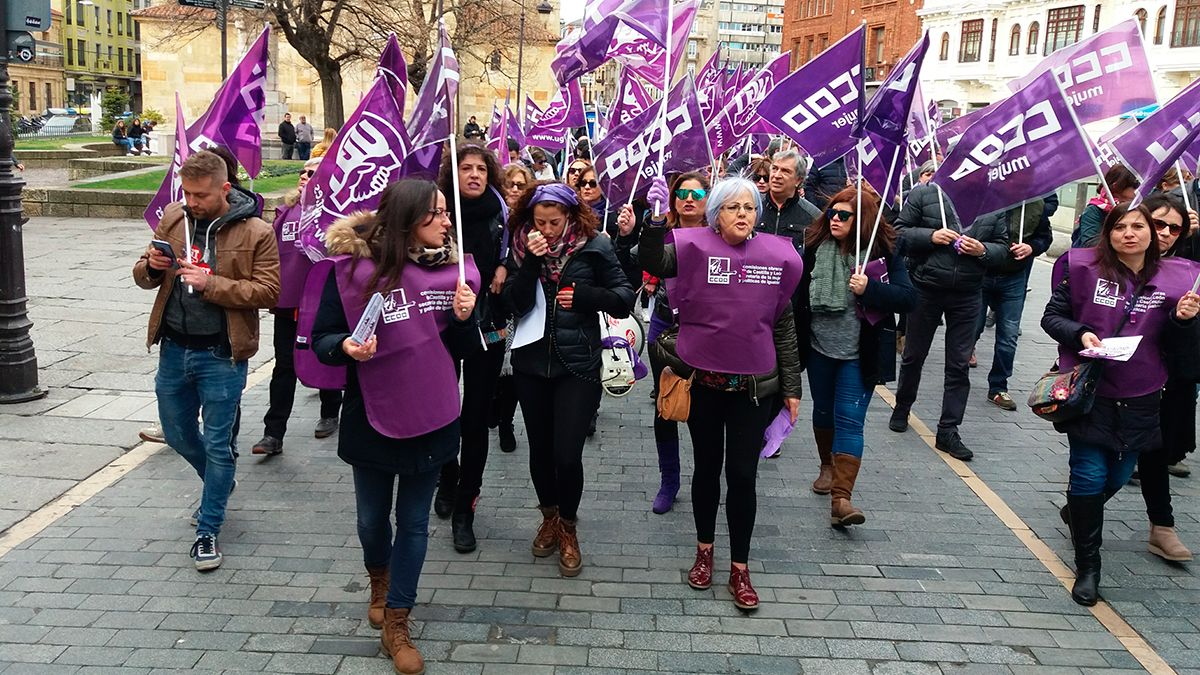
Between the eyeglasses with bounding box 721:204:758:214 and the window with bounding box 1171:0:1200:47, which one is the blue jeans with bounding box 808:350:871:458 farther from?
the window with bounding box 1171:0:1200:47

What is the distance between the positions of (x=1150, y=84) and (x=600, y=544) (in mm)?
4490

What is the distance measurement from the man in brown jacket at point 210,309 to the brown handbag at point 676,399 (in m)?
1.97

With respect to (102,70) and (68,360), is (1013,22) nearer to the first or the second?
(68,360)

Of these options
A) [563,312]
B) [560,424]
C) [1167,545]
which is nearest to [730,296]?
[563,312]

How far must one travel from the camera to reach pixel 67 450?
6.37 metres

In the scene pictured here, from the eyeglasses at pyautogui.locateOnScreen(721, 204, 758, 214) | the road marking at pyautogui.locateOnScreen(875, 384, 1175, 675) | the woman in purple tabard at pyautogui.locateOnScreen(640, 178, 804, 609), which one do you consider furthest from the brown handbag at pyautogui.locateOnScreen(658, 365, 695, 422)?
the road marking at pyautogui.locateOnScreen(875, 384, 1175, 675)

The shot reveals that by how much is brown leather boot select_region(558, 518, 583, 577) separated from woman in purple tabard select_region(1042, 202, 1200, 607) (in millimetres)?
2343

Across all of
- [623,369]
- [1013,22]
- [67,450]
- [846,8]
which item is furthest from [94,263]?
[846,8]

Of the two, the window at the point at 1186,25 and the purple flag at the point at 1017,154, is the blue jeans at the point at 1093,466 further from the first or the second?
the window at the point at 1186,25

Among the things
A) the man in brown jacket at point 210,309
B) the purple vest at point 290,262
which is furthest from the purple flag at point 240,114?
the man in brown jacket at point 210,309

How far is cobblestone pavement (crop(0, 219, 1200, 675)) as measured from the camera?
406 cm

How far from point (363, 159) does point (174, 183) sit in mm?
1418

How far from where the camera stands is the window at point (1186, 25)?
121 ft

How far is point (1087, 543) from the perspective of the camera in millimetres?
4750
